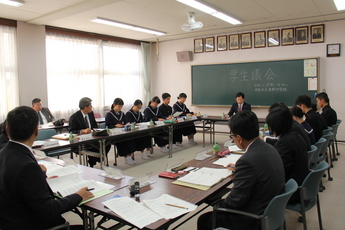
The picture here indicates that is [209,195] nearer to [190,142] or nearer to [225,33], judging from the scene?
[190,142]

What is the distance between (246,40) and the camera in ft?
24.2

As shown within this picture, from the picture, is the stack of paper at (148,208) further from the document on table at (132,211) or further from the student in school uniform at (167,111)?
the student in school uniform at (167,111)

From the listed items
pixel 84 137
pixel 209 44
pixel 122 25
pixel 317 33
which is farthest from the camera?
pixel 209 44

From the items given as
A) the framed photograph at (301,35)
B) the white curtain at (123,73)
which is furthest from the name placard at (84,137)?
the framed photograph at (301,35)

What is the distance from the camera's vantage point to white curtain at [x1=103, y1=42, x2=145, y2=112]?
7766 millimetres

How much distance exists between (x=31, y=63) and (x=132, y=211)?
5.62 metres

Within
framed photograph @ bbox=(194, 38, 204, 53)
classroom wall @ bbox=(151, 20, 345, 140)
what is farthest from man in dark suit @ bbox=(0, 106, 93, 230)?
framed photograph @ bbox=(194, 38, 204, 53)

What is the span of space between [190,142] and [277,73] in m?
2.88

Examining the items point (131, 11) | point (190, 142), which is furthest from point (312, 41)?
point (131, 11)

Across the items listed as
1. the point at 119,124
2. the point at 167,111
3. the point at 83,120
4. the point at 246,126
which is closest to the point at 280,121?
the point at 246,126

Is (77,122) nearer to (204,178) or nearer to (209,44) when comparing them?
(204,178)

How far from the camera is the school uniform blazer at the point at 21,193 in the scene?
139cm

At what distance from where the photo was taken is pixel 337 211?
3.06m

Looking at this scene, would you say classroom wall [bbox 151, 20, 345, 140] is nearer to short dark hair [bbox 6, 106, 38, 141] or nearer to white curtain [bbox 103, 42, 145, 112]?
white curtain [bbox 103, 42, 145, 112]
